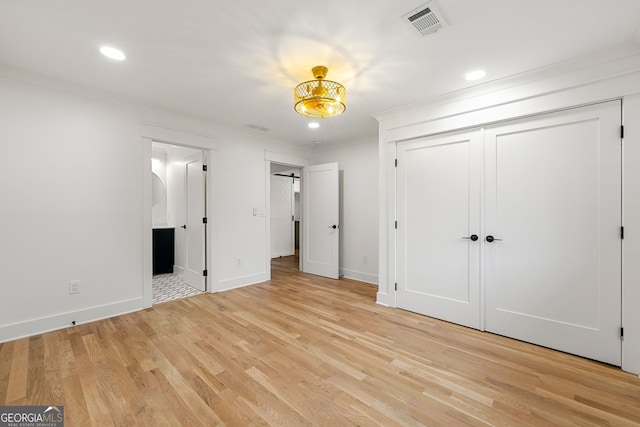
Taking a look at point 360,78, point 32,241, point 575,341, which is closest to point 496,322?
point 575,341

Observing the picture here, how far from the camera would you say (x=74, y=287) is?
2.84 m

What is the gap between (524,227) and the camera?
2.56 meters

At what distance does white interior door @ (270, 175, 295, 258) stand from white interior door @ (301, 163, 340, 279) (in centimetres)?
203

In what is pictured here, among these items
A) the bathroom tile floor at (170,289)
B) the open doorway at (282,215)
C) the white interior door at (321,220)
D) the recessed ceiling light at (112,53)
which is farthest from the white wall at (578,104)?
the open doorway at (282,215)

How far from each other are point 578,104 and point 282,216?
6.26 meters

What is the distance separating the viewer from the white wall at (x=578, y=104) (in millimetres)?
2062

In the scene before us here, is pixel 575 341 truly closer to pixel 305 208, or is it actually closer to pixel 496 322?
pixel 496 322

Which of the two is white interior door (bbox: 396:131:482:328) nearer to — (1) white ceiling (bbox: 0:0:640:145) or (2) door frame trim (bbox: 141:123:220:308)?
(1) white ceiling (bbox: 0:0:640:145)

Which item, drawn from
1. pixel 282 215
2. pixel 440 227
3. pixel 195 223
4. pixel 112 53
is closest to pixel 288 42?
pixel 112 53

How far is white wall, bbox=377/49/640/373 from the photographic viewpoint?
6.77 ft

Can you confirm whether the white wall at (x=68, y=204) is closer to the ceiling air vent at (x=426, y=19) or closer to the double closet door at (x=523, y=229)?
the ceiling air vent at (x=426, y=19)

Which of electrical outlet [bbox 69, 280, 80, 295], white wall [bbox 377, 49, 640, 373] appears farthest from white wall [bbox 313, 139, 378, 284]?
electrical outlet [bbox 69, 280, 80, 295]

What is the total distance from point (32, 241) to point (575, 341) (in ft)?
16.9
